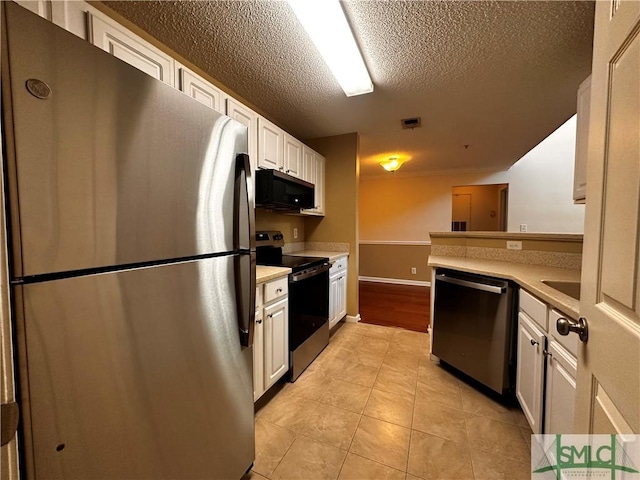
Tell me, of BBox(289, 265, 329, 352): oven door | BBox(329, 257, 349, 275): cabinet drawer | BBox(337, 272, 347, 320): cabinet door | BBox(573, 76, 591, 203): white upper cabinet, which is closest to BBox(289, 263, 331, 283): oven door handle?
BBox(289, 265, 329, 352): oven door

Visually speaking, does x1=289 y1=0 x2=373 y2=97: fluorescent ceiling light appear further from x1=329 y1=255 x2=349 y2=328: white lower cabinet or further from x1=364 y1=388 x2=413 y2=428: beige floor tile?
x1=364 y1=388 x2=413 y2=428: beige floor tile

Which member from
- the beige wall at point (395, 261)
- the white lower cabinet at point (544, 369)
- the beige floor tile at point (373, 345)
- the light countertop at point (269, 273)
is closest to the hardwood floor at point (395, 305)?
the beige wall at point (395, 261)

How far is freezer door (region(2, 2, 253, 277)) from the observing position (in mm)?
541

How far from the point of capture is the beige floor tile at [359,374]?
2.03 m

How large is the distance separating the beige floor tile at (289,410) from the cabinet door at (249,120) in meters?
1.70

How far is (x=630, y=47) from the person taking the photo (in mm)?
535

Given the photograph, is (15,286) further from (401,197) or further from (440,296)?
(401,197)

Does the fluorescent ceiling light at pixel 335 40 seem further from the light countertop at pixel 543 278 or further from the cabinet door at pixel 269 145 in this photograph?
the light countertop at pixel 543 278

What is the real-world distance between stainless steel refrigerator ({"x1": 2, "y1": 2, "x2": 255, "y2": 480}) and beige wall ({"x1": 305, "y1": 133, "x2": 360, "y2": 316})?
7.23ft

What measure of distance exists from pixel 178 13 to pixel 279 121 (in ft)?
4.78

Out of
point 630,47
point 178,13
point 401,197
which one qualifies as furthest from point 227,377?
point 401,197

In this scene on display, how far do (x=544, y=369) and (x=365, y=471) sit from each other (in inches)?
40.8

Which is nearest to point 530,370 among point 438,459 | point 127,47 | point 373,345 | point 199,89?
point 438,459

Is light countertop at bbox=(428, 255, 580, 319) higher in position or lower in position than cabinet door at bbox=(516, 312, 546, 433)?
higher
